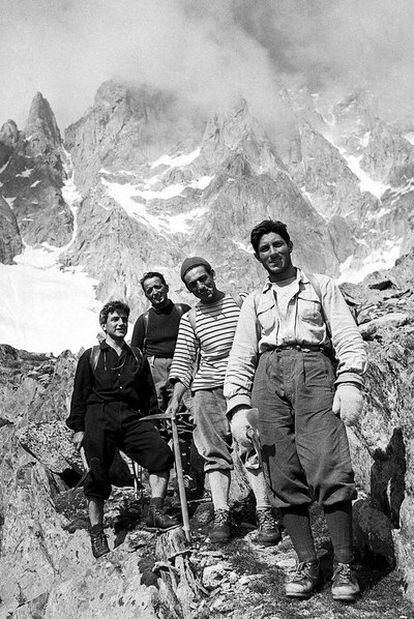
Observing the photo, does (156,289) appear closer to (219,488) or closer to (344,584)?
(219,488)

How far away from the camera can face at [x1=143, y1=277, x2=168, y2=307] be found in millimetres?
7743

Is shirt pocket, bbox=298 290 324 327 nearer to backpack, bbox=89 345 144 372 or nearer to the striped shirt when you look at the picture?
the striped shirt

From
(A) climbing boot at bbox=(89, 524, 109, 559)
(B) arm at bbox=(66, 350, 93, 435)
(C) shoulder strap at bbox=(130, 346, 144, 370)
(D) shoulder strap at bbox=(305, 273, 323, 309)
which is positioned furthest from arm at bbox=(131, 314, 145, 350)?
(D) shoulder strap at bbox=(305, 273, 323, 309)

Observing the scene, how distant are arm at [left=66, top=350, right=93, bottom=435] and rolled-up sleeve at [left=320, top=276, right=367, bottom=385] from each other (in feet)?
9.90

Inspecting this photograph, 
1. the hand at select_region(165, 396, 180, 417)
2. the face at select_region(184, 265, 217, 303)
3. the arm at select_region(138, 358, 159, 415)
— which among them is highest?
the face at select_region(184, 265, 217, 303)

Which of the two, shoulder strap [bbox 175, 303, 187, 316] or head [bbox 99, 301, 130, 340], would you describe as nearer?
head [bbox 99, 301, 130, 340]

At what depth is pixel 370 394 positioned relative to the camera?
538 centimetres

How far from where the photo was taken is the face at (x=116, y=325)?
20.6ft

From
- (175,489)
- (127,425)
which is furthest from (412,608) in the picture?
(175,489)

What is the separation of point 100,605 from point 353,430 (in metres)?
2.95

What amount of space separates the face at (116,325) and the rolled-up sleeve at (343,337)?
2.61m

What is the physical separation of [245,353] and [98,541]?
9.09 feet

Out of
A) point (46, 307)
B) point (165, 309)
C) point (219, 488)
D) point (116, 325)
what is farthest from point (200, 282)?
point (46, 307)

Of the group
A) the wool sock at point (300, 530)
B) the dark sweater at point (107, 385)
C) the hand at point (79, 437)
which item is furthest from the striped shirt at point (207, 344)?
the wool sock at point (300, 530)
